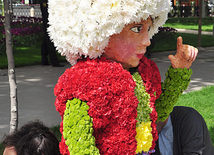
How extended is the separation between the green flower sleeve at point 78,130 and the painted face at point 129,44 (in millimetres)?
455

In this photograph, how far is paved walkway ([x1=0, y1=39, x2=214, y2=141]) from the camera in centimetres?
534

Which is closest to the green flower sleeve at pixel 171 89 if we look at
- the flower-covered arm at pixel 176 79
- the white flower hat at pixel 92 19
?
the flower-covered arm at pixel 176 79

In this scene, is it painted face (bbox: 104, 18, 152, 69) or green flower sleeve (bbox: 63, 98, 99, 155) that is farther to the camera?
painted face (bbox: 104, 18, 152, 69)

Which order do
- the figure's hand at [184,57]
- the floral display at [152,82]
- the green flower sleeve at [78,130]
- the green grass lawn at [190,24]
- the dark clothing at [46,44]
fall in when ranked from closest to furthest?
the green flower sleeve at [78,130] < the floral display at [152,82] < the figure's hand at [184,57] < the dark clothing at [46,44] < the green grass lawn at [190,24]

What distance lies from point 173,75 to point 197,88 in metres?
4.76

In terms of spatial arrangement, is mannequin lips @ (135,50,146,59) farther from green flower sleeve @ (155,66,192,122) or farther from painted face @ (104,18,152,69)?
green flower sleeve @ (155,66,192,122)

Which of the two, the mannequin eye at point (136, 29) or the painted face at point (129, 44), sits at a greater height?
the mannequin eye at point (136, 29)

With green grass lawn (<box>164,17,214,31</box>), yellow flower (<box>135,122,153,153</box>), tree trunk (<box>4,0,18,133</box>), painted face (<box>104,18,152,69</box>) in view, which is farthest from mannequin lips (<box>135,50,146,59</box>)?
green grass lawn (<box>164,17,214,31</box>)

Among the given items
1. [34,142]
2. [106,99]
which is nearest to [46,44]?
[34,142]

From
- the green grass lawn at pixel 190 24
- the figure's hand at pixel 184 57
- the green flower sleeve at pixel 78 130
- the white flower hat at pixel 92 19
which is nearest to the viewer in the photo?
the green flower sleeve at pixel 78 130

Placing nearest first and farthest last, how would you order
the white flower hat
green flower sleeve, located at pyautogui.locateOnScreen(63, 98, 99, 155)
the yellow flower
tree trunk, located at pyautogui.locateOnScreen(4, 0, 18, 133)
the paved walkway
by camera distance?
green flower sleeve, located at pyautogui.locateOnScreen(63, 98, 99, 155) → the white flower hat → the yellow flower → tree trunk, located at pyautogui.locateOnScreen(4, 0, 18, 133) → the paved walkway

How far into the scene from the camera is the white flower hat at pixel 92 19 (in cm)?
219

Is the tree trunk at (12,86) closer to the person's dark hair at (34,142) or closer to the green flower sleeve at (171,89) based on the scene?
the person's dark hair at (34,142)

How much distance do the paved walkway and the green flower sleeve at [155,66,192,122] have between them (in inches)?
102
